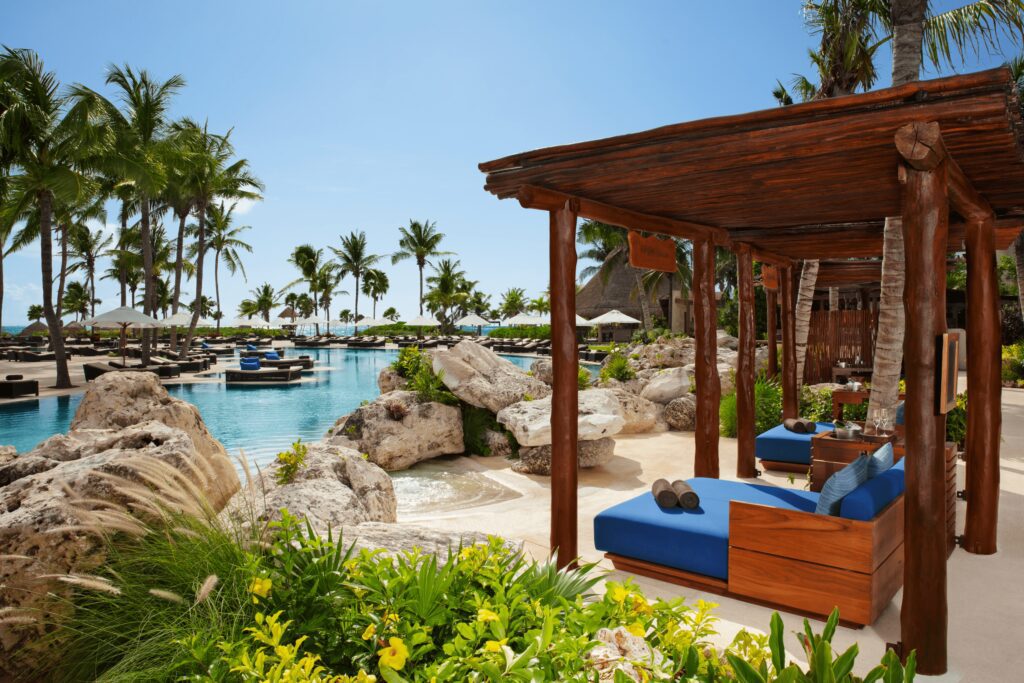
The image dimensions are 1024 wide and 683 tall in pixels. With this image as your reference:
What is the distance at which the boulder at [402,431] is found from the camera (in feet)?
28.9

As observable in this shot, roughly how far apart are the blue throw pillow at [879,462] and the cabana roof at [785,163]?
5.99 feet

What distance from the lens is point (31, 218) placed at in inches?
907

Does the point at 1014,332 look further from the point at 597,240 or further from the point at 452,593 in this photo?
the point at 452,593

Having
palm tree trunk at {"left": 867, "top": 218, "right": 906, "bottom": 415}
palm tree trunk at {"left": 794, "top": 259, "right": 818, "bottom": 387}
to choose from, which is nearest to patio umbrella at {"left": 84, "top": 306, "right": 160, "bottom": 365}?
palm tree trunk at {"left": 794, "top": 259, "right": 818, "bottom": 387}

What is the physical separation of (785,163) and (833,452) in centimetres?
362

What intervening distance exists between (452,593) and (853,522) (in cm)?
252

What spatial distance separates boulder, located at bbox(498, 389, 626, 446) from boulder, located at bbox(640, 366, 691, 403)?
2.84 meters

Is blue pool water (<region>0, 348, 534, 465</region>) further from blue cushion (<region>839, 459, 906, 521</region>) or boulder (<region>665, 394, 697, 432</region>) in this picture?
blue cushion (<region>839, 459, 906, 521</region>)

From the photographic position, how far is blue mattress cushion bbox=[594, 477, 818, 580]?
13.2 ft

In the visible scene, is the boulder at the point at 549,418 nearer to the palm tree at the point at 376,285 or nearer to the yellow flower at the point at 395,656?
the yellow flower at the point at 395,656

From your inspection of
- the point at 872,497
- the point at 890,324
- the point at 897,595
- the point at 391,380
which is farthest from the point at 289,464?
the point at 890,324

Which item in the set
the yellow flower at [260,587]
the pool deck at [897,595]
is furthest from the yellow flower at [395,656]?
the pool deck at [897,595]

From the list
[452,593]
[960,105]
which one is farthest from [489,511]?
[960,105]

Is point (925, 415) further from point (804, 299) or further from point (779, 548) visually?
point (804, 299)
